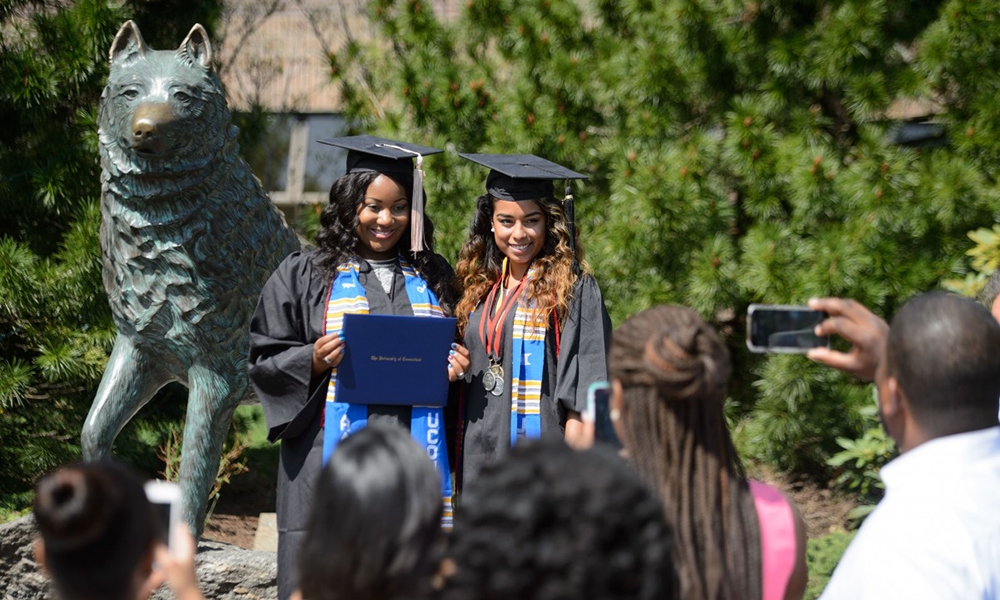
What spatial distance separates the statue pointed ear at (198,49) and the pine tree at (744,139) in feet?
8.39

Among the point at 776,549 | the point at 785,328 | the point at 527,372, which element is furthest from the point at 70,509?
the point at 527,372

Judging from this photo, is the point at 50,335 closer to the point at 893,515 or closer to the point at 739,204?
the point at 739,204

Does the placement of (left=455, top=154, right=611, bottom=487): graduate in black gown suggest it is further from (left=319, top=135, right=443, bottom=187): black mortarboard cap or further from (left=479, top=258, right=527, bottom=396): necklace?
(left=319, top=135, right=443, bottom=187): black mortarboard cap

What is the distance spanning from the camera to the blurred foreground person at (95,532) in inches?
65.3

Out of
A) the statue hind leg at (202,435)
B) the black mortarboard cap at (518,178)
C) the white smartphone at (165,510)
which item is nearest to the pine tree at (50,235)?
the statue hind leg at (202,435)

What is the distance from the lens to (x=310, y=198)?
1042 cm

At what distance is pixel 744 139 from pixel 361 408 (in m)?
3.66

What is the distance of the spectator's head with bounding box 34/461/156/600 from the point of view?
1.66m

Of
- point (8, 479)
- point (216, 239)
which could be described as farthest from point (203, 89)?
point (8, 479)

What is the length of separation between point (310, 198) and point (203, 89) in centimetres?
648

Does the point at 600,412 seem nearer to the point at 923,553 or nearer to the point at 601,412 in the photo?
the point at 601,412

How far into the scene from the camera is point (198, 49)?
4078mm

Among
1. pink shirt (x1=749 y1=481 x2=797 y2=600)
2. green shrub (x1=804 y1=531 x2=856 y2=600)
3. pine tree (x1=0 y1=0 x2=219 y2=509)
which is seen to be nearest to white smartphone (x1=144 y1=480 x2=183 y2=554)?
pink shirt (x1=749 y1=481 x2=797 y2=600)

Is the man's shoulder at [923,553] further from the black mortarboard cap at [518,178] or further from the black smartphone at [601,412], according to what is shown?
the black mortarboard cap at [518,178]
